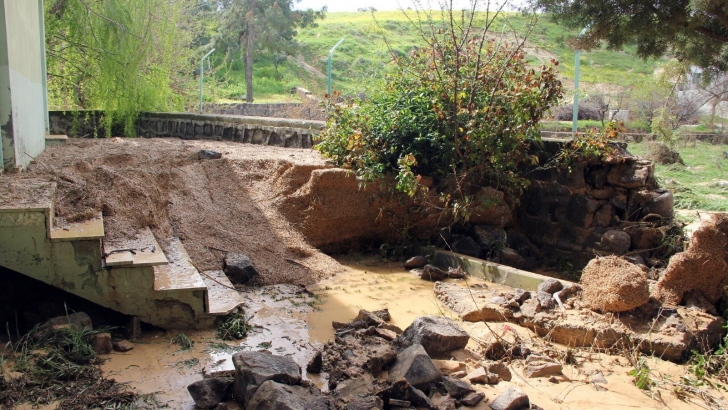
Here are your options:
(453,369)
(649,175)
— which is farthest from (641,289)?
(649,175)

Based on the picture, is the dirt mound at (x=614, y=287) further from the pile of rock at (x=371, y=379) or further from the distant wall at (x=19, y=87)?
the distant wall at (x=19, y=87)

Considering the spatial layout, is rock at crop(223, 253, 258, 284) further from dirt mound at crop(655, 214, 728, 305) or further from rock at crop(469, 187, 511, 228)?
dirt mound at crop(655, 214, 728, 305)

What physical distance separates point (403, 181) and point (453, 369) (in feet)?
9.96

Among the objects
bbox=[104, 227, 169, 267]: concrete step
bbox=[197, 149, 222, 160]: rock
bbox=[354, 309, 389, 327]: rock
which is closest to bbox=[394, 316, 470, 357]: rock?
bbox=[354, 309, 389, 327]: rock

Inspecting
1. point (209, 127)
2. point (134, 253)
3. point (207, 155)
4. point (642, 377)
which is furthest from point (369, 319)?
point (209, 127)

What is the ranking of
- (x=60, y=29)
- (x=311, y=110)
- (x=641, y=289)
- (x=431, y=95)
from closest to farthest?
(x=641, y=289) → (x=431, y=95) → (x=60, y=29) → (x=311, y=110)

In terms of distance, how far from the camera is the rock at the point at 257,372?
11.0 feet

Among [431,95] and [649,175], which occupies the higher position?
[431,95]

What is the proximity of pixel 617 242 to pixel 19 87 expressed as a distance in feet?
21.9

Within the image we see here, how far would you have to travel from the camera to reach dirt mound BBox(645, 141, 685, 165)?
11430mm

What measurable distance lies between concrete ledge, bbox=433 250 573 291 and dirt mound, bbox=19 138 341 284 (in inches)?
50.6

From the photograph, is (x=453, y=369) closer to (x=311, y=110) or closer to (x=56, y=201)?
(x=56, y=201)

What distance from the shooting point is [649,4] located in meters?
3.51

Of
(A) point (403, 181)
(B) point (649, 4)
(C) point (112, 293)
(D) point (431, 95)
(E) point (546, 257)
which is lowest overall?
(E) point (546, 257)
